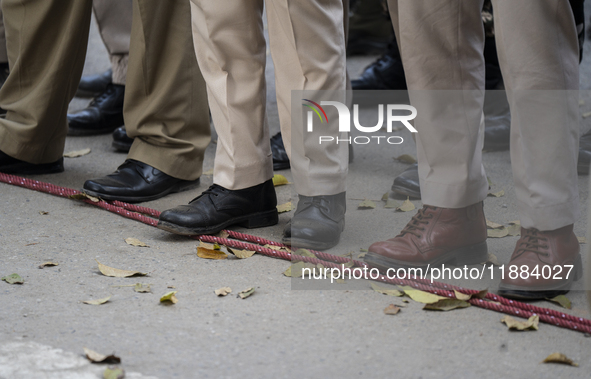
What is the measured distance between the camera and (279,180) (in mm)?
2689

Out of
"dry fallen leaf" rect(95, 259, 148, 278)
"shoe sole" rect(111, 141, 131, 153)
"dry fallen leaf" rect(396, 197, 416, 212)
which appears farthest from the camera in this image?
"shoe sole" rect(111, 141, 131, 153)

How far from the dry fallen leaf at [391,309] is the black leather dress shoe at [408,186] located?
959 mm

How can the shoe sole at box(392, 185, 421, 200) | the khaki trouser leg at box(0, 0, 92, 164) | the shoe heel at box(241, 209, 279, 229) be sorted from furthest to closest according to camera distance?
the khaki trouser leg at box(0, 0, 92, 164), the shoe sole at box(392, 185, 421, 200), the shoe heel at box(241, 209, 279, 229)

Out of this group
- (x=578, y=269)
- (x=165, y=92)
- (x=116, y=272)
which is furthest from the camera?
(x=165, y=92)

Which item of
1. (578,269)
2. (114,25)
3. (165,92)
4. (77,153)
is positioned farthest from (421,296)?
(114,25)

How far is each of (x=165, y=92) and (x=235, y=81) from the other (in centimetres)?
52

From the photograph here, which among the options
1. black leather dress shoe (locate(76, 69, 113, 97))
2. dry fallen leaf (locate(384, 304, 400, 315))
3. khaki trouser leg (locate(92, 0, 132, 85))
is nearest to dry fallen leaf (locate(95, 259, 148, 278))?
dry fallen leaf (locate(384, 304, 400, 315))

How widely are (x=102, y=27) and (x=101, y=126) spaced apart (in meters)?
0.53

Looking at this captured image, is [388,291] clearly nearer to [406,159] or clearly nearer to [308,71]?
[308,71]

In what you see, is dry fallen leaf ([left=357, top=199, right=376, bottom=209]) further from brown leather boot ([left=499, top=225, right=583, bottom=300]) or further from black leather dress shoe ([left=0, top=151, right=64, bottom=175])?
black leather dress shoe ([left=0, top=151, right=64, bottom=175])

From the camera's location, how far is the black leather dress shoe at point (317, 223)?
1883mm

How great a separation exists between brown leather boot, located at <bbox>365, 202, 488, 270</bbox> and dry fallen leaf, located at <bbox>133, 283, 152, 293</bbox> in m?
0.60

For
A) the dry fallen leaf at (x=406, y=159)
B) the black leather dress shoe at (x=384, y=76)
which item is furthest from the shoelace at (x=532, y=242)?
the black leather dress shoe at (x=384, y=76)

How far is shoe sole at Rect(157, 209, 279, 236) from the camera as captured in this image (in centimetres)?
199
